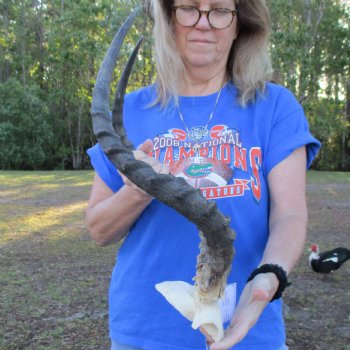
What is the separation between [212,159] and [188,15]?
0.61 meters

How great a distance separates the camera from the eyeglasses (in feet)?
7.04

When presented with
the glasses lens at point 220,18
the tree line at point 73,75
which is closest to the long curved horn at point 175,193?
the glasses lens at point 220,18

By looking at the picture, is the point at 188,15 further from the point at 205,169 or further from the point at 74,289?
the point at 74,289

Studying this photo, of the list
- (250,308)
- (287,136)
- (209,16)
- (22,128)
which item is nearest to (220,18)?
(209,16)

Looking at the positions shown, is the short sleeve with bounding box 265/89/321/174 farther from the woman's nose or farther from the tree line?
the tree line

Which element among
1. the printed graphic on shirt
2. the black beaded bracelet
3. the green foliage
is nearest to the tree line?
the green foliage

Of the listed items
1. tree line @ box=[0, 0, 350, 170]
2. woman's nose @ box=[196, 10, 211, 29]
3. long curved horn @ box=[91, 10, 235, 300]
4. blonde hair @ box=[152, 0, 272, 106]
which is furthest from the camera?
tree line @ box=[0, 0, 350, 170]

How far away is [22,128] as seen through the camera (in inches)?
1375

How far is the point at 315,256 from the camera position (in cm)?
771

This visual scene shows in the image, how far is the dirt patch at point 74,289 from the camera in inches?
216

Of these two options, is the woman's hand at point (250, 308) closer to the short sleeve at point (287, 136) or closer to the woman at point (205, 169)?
the woman at point (205, 169)

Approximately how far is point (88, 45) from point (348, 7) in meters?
15.2

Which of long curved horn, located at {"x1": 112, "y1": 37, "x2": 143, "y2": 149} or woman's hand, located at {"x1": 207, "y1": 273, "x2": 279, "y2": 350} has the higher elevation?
long curved horn, located at {"x1": 112, "y1": 37, "x2": 143, "y2": 149}

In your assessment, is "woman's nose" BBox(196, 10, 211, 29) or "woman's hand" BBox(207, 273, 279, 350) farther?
"woman's nose" BBox(196, 10, 211, 29)
